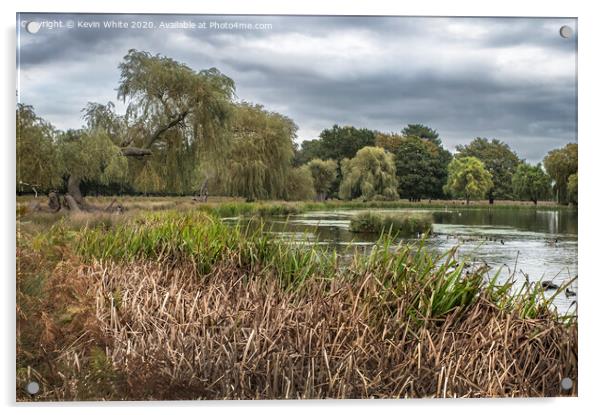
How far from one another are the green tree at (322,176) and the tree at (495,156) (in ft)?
3.20

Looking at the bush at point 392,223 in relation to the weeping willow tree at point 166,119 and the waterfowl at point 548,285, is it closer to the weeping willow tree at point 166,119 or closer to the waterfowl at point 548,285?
the waterfowl at point 548,285

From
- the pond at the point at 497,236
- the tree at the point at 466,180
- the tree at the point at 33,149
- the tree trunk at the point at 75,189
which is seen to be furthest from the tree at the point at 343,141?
the tree at the point at 33,149

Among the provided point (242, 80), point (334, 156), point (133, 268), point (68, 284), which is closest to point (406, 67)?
point (334, 156)

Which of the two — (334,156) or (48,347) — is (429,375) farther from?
(48,347)

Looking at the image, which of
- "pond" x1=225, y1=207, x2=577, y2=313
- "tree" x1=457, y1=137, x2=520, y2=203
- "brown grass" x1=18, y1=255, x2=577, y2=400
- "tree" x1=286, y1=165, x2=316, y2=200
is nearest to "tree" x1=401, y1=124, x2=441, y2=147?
"tree" x1=457, y1=137, x2=520, y2=203

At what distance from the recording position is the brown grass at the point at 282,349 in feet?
13.7

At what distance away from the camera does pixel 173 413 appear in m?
4.27

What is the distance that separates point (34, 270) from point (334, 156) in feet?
7.44

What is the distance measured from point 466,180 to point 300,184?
1.28 m

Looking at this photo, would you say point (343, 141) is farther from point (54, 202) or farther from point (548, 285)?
point (54, 202)

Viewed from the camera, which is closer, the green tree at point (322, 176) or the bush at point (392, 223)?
the bush at point (392, 223)

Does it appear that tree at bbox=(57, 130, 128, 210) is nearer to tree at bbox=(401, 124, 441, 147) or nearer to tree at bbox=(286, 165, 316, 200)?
tree at bbox=(286, 165, 316, 200)

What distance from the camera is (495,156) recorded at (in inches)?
184

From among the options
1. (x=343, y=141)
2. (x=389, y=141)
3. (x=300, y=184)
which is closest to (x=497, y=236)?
(x=389, y=141)
